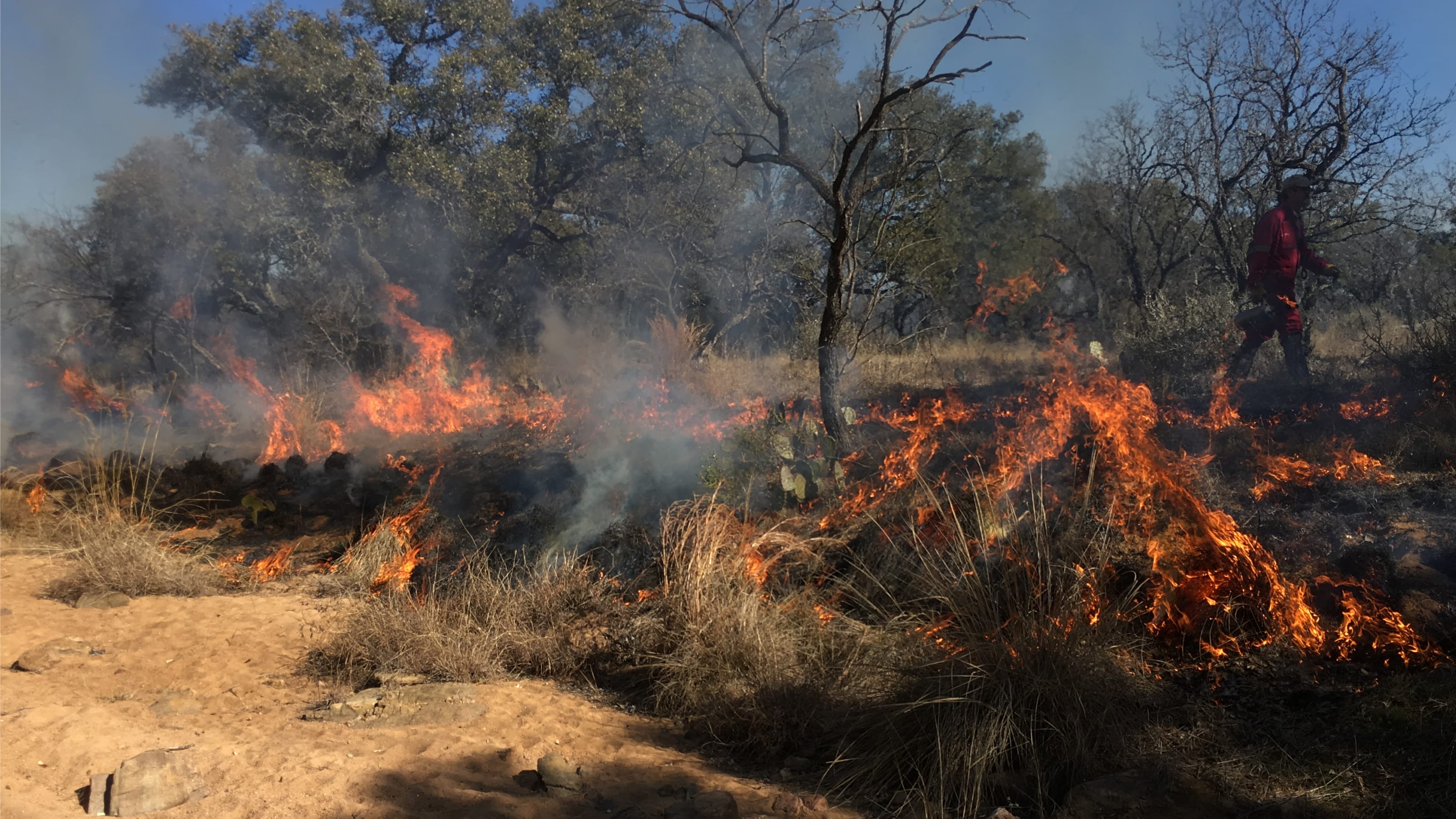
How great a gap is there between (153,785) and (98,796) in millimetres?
223

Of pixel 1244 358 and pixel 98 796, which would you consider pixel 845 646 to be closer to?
pixel 98 796

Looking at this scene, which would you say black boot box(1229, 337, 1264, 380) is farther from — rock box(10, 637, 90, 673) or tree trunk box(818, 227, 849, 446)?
rock box(10, 637, 90, 673)

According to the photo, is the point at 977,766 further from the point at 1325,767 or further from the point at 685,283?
the point at 685,283

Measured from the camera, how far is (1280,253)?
7.74 m

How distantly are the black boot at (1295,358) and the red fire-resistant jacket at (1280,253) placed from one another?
41 cm

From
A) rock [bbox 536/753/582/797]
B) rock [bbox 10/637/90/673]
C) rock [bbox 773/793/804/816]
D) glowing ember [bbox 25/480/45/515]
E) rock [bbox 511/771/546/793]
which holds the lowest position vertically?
rock [bbox 773/793/804/816]

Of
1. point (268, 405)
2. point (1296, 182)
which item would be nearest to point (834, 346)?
point (1296, 182)

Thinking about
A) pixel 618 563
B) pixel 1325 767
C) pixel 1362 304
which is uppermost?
pixel 1362 304

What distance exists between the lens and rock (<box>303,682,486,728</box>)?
3984 mm

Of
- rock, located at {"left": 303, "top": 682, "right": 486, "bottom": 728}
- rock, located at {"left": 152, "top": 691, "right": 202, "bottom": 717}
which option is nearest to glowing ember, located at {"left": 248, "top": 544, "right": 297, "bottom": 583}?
rock, located at {"left": 152, "top": 691, "right": 202, "bottom": 717}

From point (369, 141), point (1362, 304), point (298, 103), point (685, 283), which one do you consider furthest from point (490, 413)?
point (1362, 304)

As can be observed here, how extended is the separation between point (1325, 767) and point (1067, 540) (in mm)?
1526

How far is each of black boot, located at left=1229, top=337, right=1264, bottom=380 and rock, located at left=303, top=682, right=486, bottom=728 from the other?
7.30 meters

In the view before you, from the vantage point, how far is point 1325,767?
10.4 ft
